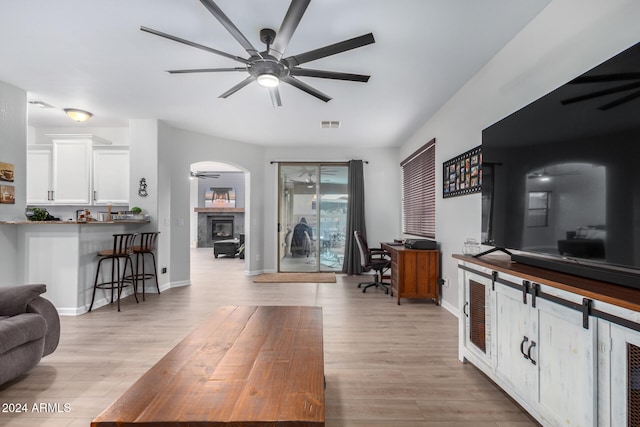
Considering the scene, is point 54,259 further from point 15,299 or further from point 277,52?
point 277,52

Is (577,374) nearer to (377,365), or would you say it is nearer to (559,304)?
(559,304)

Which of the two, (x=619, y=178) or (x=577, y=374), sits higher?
(x=619, y=178)

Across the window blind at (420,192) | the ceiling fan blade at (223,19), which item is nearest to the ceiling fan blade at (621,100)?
the ceiling fan blade at (223,19)

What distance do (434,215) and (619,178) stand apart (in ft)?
10.4

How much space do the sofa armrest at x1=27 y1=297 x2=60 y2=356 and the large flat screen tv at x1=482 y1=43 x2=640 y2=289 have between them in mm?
3502

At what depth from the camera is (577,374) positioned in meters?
1.29

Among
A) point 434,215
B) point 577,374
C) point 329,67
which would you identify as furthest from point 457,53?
point 577,374

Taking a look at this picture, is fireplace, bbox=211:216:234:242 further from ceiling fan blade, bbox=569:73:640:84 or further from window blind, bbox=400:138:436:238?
ceiling fan blade, bbox=569:73:640:84

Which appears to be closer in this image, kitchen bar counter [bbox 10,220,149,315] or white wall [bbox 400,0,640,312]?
white wall [bbox 400,0,640,312]

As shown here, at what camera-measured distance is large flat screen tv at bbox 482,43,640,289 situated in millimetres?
1236

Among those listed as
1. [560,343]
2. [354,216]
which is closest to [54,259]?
[354,216]

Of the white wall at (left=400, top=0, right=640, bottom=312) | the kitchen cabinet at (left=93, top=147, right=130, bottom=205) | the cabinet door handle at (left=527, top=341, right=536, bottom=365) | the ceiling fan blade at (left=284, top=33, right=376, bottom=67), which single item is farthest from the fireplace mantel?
the cabinet door handle at (left=527, top=341, right=536, bottom=365)

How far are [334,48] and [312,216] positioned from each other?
464 centimetres

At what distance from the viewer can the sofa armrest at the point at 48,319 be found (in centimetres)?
223
